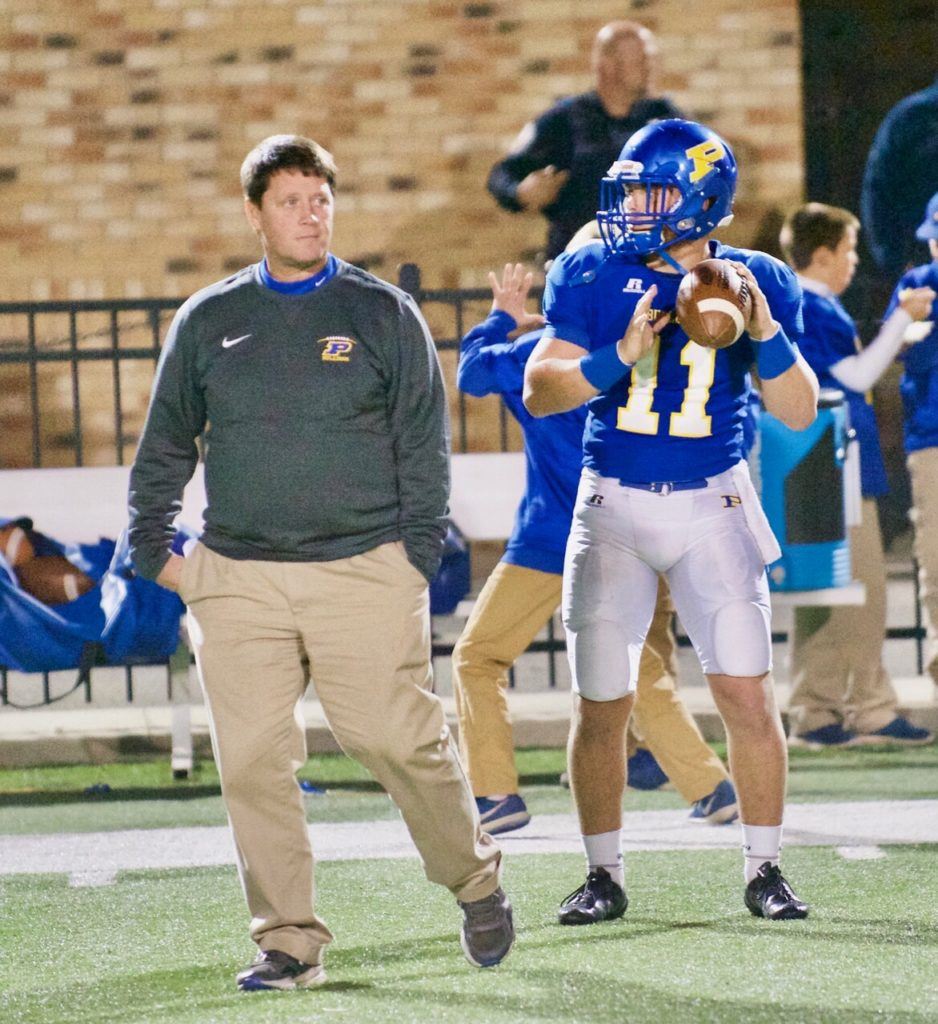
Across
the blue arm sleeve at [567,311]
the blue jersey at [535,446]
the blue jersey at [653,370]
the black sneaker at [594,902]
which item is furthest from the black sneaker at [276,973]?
the blue jersey at [535,446]

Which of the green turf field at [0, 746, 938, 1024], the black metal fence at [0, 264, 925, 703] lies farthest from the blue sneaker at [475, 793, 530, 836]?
the black metal fence at [0, 264, 925, 703]

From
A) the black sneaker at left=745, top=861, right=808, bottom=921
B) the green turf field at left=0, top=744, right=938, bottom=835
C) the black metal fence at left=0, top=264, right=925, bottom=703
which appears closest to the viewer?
the black sneaker at left=745, top=861, right=808, bottom=921

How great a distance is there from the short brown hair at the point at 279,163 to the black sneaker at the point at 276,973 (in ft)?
5.00

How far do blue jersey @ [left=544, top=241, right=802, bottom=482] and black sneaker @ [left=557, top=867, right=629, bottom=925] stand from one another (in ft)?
3.05

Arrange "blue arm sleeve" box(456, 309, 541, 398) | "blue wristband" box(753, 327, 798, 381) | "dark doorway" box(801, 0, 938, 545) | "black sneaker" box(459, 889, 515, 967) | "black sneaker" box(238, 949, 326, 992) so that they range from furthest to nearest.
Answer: "dark doorway" box(801, 0, 938, 545) < "blue arm sleeve" box(456, 309, 541, 398) < "blue wristband" box(753, 327, 798, 381) < "black sneaker" box(459, 889, 515, 967) < "black sneaker" box(238, 949, 326, 992)

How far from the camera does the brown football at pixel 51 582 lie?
7.99 metres

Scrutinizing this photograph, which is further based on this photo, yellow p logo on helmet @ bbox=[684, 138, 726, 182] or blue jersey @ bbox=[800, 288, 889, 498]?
blue jersey @ bbox=[800, 288, 889, 498]

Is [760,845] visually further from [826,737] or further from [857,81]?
[857,81]

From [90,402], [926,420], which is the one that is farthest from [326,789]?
[90,402]

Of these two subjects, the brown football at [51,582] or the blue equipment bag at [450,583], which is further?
the blue equipment bag at [450,583]

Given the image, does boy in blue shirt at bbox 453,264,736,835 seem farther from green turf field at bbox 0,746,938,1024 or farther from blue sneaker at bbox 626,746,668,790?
blue sneaker at bbox 626,746,668,790

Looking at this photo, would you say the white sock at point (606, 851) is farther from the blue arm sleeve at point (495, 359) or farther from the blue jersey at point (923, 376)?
the blue jersey at point (923, 376)

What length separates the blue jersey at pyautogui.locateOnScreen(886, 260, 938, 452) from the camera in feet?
27.1

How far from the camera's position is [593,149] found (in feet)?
31.8
